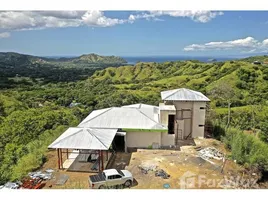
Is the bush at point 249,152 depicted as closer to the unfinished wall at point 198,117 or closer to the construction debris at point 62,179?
the unfinished wall at point 198,117

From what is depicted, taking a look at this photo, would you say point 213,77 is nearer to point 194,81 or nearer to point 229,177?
point 194,81

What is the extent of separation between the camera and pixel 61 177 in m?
11.6

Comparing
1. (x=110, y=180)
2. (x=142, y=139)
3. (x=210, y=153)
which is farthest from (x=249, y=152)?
(x=110, y=180)

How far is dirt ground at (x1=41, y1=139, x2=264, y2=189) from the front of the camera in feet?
36.0

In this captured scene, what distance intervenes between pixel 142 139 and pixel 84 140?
3.78 m

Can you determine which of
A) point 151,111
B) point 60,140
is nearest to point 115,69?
point 151,111

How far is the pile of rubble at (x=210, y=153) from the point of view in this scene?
44.9 ft

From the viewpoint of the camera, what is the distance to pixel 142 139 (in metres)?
14.8

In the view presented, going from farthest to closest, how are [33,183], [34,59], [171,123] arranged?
1. [34,59]
2. [171,123]
3. [33,183]

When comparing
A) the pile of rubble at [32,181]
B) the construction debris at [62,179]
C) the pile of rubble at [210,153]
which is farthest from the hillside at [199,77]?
the pile of rubble at [32,181]

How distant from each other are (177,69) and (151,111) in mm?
44846

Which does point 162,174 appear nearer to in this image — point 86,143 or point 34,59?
point 86,143

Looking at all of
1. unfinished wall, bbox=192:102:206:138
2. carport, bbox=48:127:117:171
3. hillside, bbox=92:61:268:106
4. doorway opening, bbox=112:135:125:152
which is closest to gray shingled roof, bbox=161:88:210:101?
unfinished wall, bbox=192:102:206:138

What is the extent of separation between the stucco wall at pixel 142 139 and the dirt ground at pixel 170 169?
45cm
